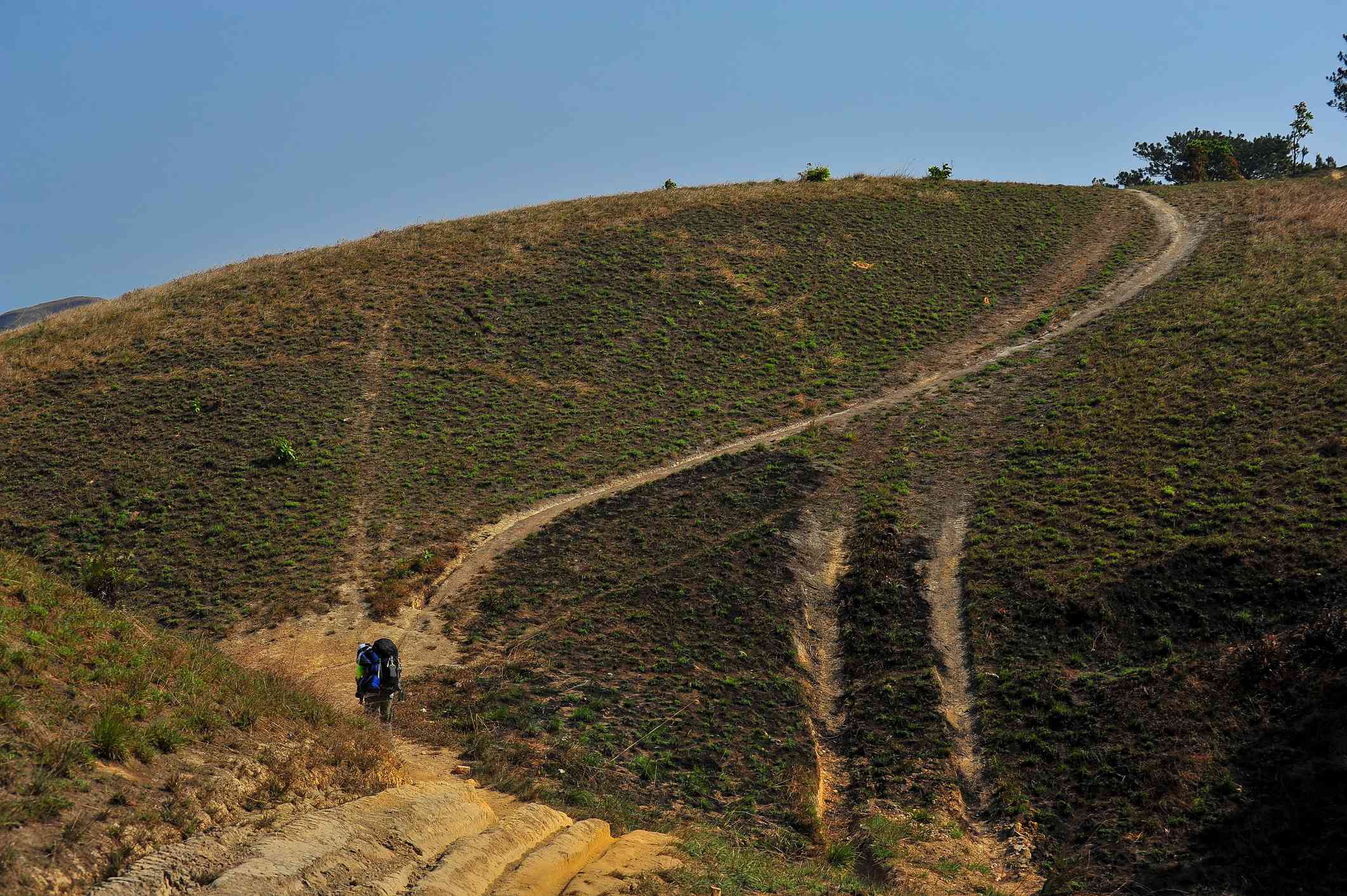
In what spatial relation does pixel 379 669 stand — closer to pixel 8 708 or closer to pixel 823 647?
pixel 8 708

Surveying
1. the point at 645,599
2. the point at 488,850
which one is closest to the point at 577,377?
the point at 645,599

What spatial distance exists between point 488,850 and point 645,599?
13.2m

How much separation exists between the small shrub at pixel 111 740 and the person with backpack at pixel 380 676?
649 centimetres

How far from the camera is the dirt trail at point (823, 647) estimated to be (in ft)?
55.5

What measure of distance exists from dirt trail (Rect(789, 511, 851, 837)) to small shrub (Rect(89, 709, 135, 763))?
11.0 metres

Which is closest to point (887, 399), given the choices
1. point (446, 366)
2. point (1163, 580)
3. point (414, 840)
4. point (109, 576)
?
point (1163, 580)

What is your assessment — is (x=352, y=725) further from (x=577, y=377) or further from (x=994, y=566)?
(x=577, y=377)

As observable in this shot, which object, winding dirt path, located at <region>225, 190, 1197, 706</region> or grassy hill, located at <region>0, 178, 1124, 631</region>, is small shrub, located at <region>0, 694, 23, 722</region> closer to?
winding dirt path, located at <region>225, 190, 1197, 706</region>

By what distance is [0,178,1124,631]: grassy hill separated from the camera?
26906mm

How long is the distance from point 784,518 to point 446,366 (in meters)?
17.6

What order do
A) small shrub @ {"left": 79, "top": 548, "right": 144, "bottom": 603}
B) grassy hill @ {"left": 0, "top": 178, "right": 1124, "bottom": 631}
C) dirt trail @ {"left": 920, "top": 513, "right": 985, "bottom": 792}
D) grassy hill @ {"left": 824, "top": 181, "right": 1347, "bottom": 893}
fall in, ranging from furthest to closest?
grassy hill @ {"left": 0, "top": 178, "right": 1124, "bottom": 631}, small shrub @ {"left": 79, "top": 548, "right": 144, "bottom": 603}, dirt trail @ {"left": 920, "top": 513, "right": 985, "bottom": 792}, grassy hill @ {"left": 824, "top": 181, "right": 1347, "bottom": 893}

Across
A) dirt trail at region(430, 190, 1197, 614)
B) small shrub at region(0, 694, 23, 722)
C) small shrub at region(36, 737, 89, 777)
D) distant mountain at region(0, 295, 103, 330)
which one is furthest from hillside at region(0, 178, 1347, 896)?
distant mountain at region(0, 295, 103, 330)

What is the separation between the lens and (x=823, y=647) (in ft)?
70.3

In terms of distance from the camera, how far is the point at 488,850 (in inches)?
389
